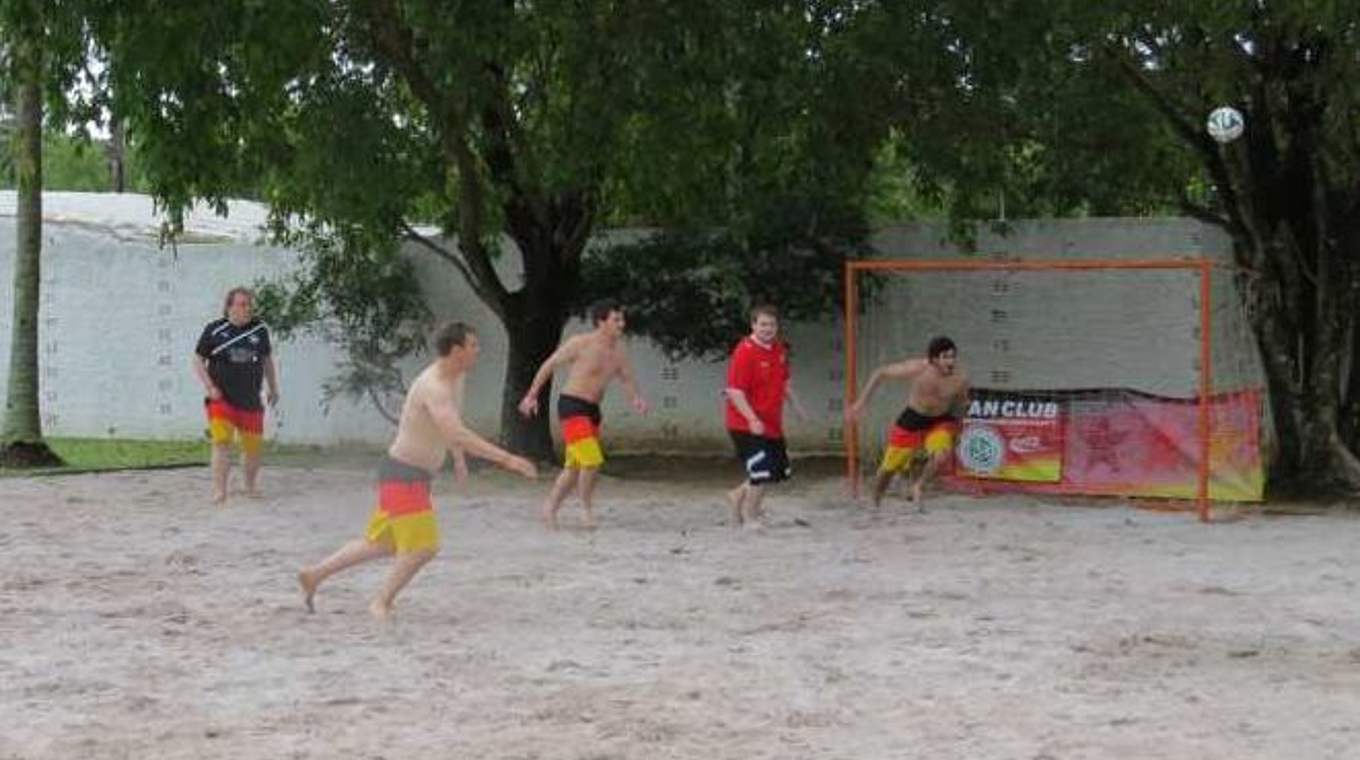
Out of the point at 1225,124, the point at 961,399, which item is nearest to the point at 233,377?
the point at 961,399

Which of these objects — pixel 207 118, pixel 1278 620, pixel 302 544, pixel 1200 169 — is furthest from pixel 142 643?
pixel 1200 169

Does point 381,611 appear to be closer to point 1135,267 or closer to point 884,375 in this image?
point 884,375

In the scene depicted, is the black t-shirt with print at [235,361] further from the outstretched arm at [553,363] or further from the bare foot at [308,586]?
the bare foot at [308,586]

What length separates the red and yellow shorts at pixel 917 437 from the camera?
46.0ft

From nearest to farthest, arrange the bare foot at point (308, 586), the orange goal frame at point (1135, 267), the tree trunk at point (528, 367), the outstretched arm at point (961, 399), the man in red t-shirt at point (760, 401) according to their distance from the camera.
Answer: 1. the bare foot at point (308, 586)
2. the man in red t-shirt at point (760, 401)
3. the orange goal frame at point (1135, 267)
4. the outstretched arm at point (961, 399)
5. the tree trunk at point (528, 367)

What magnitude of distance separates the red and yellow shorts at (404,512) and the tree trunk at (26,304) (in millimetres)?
9701

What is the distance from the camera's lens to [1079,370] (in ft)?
55.8

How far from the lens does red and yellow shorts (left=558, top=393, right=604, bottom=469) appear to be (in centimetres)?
1257

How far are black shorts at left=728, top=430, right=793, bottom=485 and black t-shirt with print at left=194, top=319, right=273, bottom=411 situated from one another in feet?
→ 13.5

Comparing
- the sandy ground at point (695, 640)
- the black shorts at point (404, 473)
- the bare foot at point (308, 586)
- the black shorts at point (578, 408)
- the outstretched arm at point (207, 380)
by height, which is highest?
the outstretched arm at point (207, 380)

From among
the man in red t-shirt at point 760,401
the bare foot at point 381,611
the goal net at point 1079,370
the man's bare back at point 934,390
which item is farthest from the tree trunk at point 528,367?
the bare foot at point 381,611

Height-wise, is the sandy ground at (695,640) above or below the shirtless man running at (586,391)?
below

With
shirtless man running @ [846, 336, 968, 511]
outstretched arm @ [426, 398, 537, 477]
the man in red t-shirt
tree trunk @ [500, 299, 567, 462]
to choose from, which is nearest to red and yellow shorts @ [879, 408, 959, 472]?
shirtless man running @ [846, 336, 968, 511]

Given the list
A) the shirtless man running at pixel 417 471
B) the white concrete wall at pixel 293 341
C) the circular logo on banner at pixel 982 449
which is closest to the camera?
the shirtless man running at pixel 417 471
